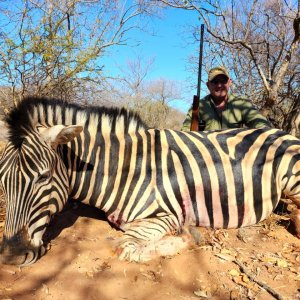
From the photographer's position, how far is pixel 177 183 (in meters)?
2.76

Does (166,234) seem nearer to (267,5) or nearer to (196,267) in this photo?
(196,267)

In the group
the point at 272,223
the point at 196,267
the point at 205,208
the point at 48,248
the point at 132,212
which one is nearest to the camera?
the point at 196,267

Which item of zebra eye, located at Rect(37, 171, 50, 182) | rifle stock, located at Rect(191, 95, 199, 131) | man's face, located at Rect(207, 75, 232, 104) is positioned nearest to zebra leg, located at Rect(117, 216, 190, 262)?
zebra eye, located at Rect(37, 171, 50, 182)

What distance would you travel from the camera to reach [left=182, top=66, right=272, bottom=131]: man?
14.7 feet

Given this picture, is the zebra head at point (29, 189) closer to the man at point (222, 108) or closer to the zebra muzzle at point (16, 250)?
the zebra muzzle at point (16, 250)

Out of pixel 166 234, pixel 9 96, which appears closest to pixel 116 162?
pixel 166 234

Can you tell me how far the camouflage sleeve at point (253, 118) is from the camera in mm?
4195

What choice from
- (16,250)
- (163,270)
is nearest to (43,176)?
(16,250)

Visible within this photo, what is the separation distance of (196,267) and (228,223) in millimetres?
764

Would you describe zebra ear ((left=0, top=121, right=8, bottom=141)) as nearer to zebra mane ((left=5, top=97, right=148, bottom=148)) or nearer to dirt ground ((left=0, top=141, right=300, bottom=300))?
zebra mane ((left=5, top=97, right=148, bottom=148))

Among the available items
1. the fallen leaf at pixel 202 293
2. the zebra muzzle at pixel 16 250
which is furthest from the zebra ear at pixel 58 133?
the fallen leaf at pixel 202 293

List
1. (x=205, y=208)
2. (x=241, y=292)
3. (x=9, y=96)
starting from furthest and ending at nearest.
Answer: (x=9, y=96) < (x=205, y=208) < (x=241, y=292)

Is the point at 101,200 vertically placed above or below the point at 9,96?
below

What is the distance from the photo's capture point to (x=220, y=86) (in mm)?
4555
